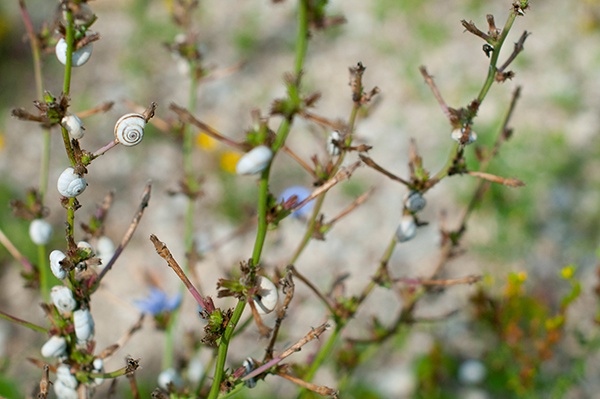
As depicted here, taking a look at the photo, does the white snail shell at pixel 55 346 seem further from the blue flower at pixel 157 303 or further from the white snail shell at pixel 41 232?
the blue flower at pixel 157 303

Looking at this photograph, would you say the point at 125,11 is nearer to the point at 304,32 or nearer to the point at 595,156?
the point at 595,156

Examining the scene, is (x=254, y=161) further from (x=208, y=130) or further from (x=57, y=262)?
(x=57, y=262)

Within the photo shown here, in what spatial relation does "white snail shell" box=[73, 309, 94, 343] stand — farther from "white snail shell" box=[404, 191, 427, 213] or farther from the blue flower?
the blue flower

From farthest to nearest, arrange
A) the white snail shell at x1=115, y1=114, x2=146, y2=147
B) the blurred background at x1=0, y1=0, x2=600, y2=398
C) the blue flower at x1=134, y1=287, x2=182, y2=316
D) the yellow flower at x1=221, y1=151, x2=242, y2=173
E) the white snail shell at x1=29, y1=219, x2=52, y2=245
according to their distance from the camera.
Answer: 1. the yellow flower at x1=221, y1=151, x2=242, y2=173
2. the blurred background at x1=0, y1=0, x2=600, y2=398
3. the blue flower at x1=134, y1=287, x2=182, y2=316
4. the white snail shell at x1=29, y1=219, x2=52, y2=245
5. the white snail shell at x1=115, y1=114, x2=146, y2=147

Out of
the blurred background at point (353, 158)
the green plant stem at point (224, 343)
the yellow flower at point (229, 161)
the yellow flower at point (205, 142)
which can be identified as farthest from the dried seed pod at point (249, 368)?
the yellow flower at point (205, 142)

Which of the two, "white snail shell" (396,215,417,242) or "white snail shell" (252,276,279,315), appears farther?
"white snail shell" (396,215,417,242)

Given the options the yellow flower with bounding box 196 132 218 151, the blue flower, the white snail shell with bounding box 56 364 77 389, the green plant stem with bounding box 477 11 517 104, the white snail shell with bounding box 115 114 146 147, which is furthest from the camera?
the yellow flower with bounding box 196 132 218 151

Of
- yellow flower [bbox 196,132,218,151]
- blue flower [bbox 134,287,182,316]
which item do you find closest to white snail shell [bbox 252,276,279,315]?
blue flower [bbox 134,287,182,316]

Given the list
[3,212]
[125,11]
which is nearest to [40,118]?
[3,212]

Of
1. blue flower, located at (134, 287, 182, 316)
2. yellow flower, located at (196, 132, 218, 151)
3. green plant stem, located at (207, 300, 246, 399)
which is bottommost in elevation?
green plant stem, located at (207, 300, 246, 399)
